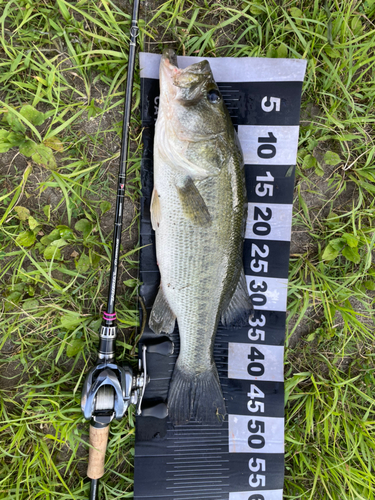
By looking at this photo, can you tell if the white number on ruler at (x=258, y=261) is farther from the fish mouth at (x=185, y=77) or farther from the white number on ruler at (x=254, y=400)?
the fish mouth at (x=185, y=77)

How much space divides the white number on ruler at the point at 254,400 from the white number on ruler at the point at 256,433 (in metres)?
0.08

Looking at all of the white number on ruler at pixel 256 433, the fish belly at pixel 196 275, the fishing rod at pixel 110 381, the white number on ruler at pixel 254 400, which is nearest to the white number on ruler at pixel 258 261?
the fish belly at pixel 196 275

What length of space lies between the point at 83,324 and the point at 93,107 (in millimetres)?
1493

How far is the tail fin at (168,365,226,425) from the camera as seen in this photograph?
1.96 metres

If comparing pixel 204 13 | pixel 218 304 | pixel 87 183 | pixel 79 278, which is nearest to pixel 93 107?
pixel 87 183

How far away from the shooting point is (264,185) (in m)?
2.08

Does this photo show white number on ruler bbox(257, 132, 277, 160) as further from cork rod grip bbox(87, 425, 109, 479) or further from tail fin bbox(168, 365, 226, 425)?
cork rod grip bbox(87, 425, 109, 479)

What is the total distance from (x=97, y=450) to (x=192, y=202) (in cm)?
166

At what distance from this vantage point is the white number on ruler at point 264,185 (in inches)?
81.6

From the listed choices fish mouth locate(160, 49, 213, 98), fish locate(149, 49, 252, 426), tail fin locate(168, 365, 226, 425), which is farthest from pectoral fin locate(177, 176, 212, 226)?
tail fin locate(168, 365, 226, 425)

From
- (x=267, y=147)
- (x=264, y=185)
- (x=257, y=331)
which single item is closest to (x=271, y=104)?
(x=267, y=147)

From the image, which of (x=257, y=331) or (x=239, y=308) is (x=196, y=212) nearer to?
(x=239, y=308)

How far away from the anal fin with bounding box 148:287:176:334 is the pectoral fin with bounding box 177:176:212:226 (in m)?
0.58

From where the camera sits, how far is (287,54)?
2.02 metres
